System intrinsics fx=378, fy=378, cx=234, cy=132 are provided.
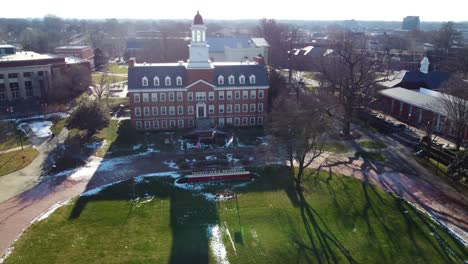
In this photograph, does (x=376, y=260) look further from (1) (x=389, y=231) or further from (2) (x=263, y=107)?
(2) (x=263, y=107)

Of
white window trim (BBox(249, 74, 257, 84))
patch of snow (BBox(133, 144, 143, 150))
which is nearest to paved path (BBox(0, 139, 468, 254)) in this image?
patch of snow (BBox(133, 144, 143, 150))

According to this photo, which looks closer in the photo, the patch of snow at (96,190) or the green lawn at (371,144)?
the patch of snow at (96,190)

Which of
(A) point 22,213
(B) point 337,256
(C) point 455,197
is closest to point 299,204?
(B) point 337,256

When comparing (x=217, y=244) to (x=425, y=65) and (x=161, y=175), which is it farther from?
(x=425, y=65)

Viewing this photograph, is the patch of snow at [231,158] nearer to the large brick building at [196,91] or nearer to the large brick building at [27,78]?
the large brick building at [196,91]

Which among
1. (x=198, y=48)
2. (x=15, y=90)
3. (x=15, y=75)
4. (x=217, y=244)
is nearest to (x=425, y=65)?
(x=198, y=48)

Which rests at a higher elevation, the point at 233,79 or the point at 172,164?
the point at 233,79

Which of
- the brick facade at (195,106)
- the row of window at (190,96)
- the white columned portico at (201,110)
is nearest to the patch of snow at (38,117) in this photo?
the brick facade at (195,106)
